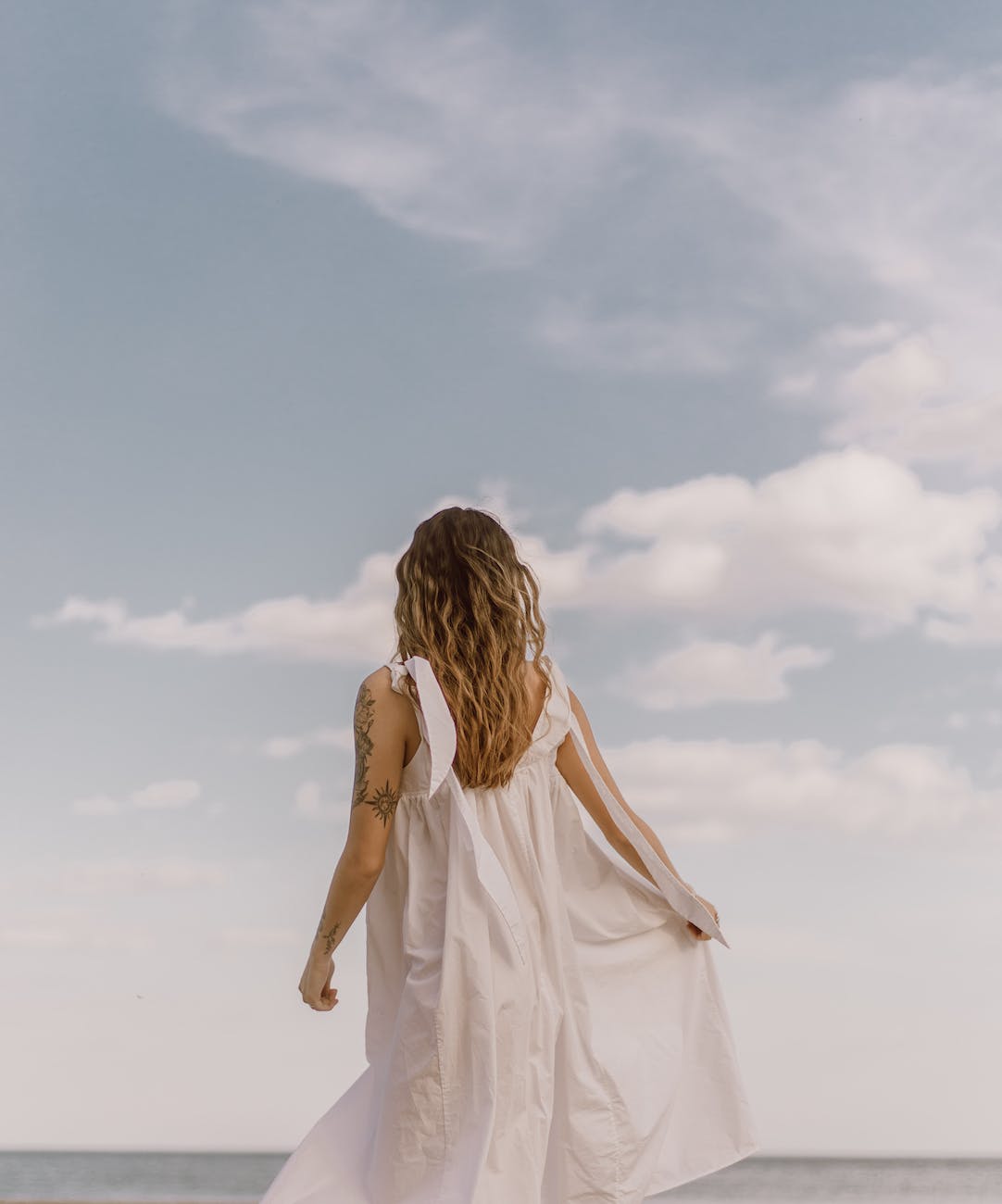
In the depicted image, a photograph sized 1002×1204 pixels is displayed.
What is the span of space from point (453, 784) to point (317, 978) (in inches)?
16.8

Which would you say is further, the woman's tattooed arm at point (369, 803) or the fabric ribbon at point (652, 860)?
the fabric ribbon at point (652, 860)

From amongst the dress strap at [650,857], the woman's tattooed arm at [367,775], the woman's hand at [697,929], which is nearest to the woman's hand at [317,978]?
the woman's tattooed arm at [367,775]

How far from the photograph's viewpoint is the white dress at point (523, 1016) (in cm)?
211

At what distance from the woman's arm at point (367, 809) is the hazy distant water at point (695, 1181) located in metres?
6.77

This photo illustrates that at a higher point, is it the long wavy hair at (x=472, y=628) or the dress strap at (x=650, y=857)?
the long wavy hair at (x=472, y=628)

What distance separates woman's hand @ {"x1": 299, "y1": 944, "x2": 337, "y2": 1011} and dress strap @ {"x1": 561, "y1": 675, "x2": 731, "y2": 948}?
617mm

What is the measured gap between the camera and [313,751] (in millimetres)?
13992

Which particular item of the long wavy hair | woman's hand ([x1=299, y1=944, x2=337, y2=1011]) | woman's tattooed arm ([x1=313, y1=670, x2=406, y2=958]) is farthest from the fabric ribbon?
woman's hand ([x1=299, y1=944, x2=337, y2=1011])

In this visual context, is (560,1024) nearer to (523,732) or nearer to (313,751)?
(523,732)

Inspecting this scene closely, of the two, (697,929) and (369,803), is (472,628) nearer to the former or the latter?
(369,803)

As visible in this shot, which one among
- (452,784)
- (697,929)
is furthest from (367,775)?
(697,929)

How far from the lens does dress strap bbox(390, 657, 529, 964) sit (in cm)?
212

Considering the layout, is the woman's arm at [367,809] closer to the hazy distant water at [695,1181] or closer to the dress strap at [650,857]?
the dress strap at [650,857]

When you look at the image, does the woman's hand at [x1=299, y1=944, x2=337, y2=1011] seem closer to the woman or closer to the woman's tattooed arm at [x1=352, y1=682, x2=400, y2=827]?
the woman
